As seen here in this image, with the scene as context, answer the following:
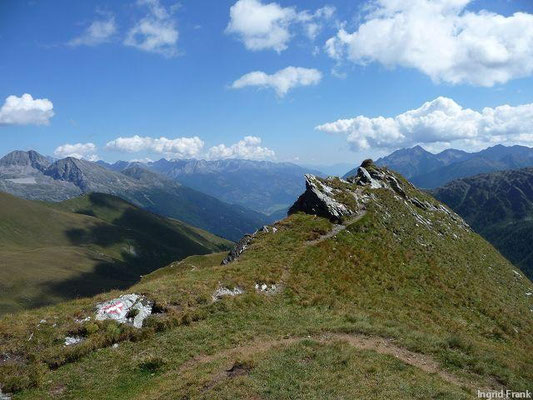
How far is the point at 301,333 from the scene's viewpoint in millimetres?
26859

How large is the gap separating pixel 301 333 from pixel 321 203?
32.2 m

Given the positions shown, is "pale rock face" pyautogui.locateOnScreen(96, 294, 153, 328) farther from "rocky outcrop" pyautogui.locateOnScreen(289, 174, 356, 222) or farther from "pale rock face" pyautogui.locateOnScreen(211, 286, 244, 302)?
"rocky outcrop" pyautogui.locateOnScreen(289, 174, 356, 222)

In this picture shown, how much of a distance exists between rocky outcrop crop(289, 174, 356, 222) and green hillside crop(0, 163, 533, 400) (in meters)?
4.18

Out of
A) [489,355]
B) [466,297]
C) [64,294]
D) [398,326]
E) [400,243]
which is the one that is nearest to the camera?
[489,355]

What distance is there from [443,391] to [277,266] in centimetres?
2202

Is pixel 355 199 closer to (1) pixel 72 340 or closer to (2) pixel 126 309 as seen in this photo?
(2) pixel 126 309

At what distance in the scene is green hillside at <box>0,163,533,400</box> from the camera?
1977 cm

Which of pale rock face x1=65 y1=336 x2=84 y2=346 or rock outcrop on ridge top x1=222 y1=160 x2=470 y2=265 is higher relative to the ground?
rock outcrop on ridge top x1=222 y1=160 x2=470 y2=265

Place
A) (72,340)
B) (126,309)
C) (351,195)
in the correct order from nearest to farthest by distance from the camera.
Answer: (72,340), (126,309), (351,195)

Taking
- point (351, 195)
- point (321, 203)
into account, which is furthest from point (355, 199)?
point (321, 203)

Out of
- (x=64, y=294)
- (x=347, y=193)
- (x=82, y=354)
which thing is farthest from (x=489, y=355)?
(x=64, y=294)

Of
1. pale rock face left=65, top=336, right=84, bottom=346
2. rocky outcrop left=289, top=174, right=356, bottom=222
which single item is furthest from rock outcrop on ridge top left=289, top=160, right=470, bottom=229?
pale rock face left=65, top=336, right=84, bottom=346

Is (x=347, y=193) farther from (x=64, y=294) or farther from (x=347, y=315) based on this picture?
(x=64, y=294)

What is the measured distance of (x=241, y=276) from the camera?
35.4 m
